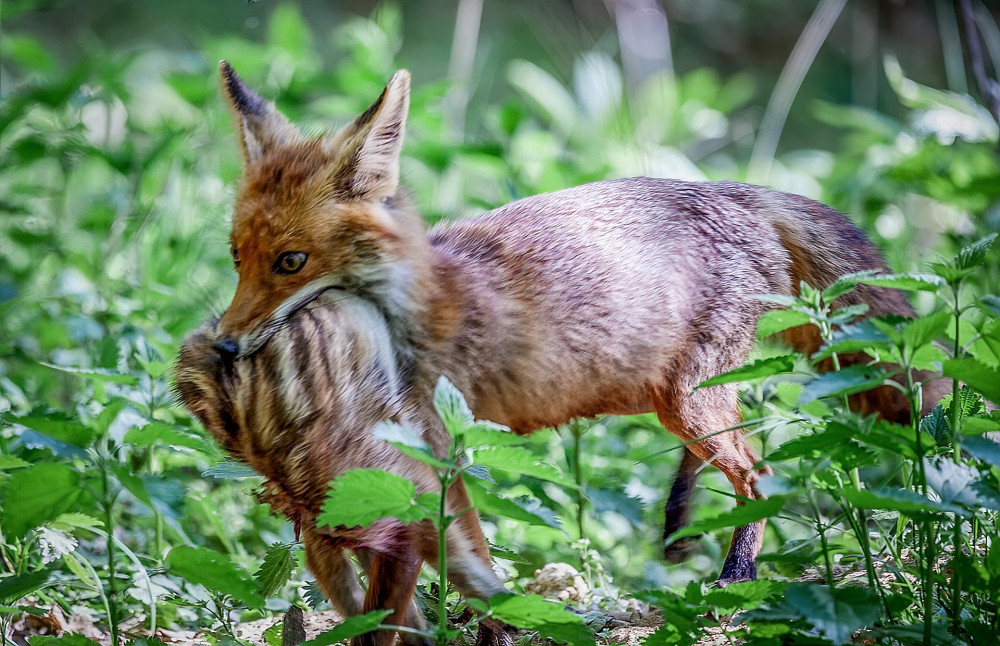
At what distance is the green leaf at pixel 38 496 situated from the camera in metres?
1.98

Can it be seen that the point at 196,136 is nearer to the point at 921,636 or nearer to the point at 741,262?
the point at 741,262

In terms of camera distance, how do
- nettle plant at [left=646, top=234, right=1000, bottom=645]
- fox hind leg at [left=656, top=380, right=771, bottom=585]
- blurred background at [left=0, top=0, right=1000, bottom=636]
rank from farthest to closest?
blurred background at [left=0, top=0, right=1000, bottom=636] → fox hind leg at [left=656, top=380, right=771, bottom=585] → nettle plant at [left=646, top=234, right=1000, bottom=645]

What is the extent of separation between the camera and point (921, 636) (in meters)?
2.01

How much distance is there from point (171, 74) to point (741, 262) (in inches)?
161

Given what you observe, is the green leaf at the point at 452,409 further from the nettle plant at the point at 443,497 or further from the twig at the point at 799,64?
the twig at the point at 799,64

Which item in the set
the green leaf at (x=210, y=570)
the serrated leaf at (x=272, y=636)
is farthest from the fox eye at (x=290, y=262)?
the serrated leaf at (x=272, y=636)

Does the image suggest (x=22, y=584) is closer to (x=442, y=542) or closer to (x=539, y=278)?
(x=442, y=542)

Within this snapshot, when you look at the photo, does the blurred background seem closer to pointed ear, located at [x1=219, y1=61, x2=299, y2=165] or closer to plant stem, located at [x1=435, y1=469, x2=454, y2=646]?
pointed ear, located at [x1=219, y1=61, x2=299, y2=165]

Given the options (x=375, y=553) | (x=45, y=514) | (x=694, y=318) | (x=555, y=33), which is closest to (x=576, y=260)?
(x=694, y=318)

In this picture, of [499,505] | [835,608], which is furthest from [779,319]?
[499,505]

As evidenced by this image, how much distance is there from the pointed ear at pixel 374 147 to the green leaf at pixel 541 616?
118 centimetres

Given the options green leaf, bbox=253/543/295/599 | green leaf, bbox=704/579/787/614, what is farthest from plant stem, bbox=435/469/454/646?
green leaf, bbox=253/543/295/599

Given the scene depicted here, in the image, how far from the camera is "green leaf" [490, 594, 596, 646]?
1997 mm

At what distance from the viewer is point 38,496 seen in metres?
2.01
